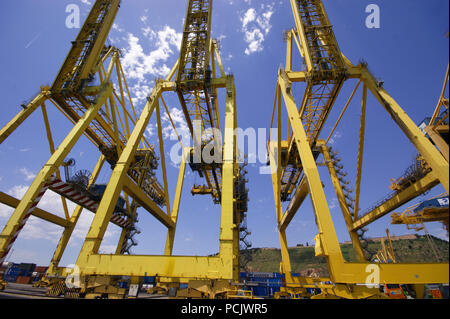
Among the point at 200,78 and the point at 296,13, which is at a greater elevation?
the point at 296,13

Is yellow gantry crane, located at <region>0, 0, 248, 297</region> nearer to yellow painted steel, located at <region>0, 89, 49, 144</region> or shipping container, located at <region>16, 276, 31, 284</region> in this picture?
yellow painted steel, located at <region>0, 89, 49, 144</region>

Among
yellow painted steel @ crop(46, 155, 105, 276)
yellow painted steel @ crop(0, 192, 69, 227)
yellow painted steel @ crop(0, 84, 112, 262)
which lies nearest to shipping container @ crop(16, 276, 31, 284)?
yellow painted steel @ crop(46, 155, 105, 276)

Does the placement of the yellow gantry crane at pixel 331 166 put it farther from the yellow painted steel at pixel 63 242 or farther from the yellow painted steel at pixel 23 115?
the yellow painted steel at pixel 63 242

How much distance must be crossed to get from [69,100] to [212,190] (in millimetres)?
15266

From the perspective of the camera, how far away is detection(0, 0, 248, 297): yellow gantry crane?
7.43 meters

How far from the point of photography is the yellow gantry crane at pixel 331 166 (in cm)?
686

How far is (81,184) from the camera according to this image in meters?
16.4

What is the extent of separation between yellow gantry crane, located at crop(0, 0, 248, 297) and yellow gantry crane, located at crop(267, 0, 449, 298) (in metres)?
3.55

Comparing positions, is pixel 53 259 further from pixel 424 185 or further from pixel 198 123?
pixel 424 185

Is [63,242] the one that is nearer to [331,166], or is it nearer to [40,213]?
[40,213]

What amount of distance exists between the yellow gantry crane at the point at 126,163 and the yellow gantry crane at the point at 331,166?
3548mm

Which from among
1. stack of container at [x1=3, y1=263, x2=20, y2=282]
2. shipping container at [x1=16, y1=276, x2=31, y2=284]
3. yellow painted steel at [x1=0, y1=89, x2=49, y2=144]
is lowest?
shipping container at [x1=16, y1=276, x2=31, y2=284]

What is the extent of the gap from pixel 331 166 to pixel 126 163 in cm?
1732
